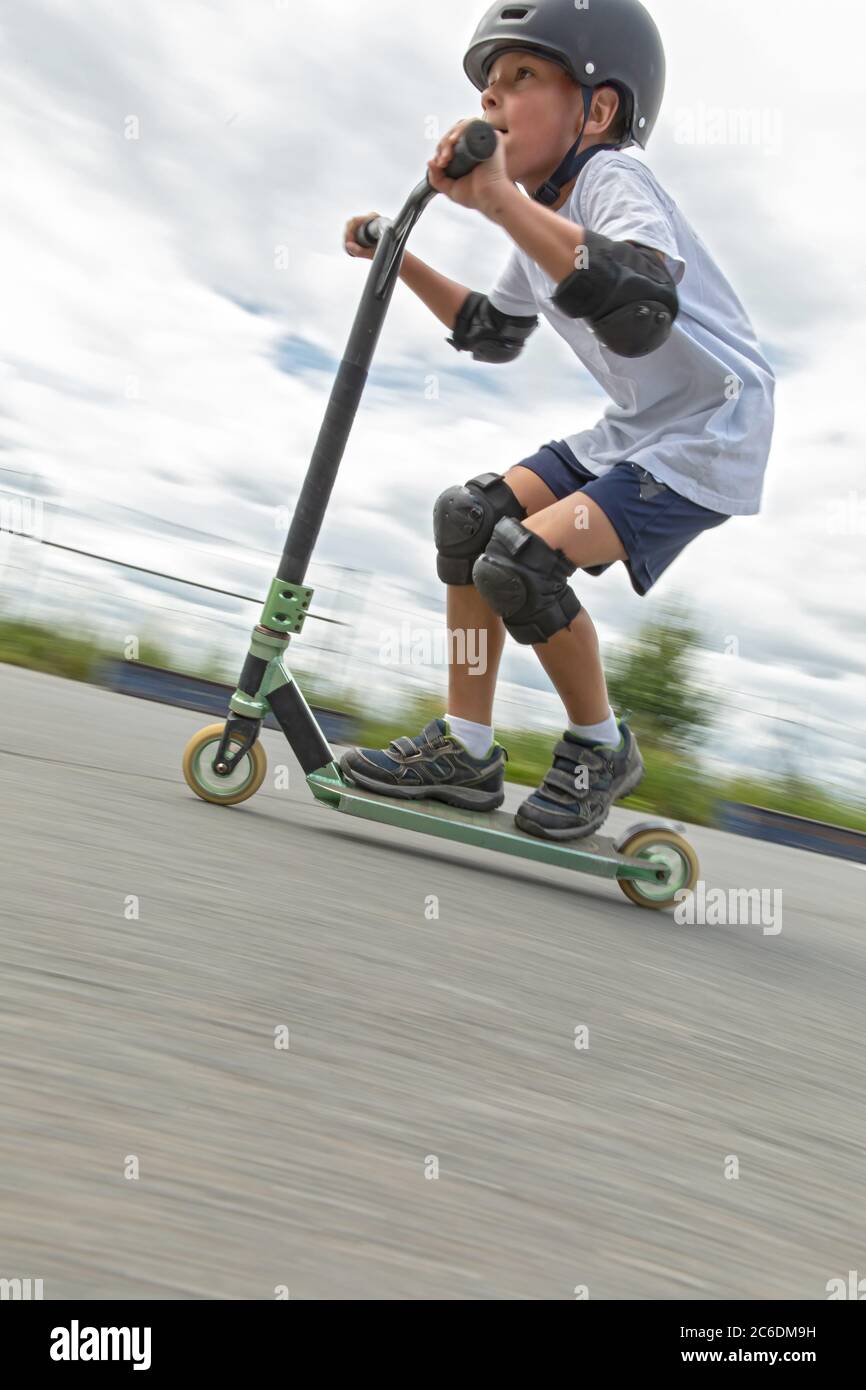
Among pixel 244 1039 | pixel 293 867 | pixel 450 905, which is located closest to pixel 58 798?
pixel 293 867

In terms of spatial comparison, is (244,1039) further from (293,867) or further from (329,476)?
(329,476)

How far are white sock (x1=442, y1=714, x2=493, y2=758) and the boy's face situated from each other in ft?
3.89

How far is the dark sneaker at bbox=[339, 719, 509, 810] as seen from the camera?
119 inches

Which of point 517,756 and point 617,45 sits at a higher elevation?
point 517,756

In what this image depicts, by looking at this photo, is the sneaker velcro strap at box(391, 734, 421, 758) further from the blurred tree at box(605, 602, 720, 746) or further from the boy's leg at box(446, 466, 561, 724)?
the blurred tree at box(605, 602, 720, 746)

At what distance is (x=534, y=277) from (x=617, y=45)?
0.52 metres

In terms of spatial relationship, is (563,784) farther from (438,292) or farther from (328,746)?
(438,292)

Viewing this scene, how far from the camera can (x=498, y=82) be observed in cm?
292

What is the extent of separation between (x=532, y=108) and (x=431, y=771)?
4.73ft

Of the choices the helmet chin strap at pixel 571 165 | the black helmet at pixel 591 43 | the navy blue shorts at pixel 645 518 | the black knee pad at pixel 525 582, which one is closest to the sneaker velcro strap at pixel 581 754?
the black knee pad at pixel 525 582

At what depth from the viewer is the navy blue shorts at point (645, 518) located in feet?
9.09

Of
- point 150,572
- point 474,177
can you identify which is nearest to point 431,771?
point 474,177

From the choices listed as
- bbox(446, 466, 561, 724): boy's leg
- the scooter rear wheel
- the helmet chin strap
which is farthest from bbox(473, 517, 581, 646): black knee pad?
the helmet chin strap

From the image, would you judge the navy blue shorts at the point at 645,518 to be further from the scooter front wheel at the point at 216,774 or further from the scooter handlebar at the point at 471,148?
the scooter front wheel at the point at 216,774
